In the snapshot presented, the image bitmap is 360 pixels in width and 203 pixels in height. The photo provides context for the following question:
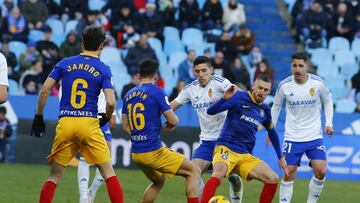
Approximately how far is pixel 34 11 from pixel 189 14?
167 inches

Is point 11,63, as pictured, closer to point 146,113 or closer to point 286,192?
point 286,192

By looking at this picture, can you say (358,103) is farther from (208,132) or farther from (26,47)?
(208,132)

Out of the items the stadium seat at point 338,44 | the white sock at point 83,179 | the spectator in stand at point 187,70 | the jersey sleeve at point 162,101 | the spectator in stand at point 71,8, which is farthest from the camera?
the stadium seat at point 338,44

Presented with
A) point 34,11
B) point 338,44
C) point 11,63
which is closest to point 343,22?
point 338,44

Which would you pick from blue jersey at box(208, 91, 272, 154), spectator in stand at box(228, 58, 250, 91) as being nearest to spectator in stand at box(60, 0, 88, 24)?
spectator in stand at box(228, 58, 250, 91)

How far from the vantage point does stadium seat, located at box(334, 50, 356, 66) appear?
27411 mm

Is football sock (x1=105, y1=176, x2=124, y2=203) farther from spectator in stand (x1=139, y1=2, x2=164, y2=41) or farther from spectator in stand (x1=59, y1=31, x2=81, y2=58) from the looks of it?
spectator in stand (x1=139, y1=2, x2=164, y2=41)

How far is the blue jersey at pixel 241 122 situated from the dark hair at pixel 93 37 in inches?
83.2

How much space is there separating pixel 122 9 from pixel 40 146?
18.4 ft

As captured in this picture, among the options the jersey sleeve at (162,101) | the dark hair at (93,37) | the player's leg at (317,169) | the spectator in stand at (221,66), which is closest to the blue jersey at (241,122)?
the jersey sleeve at (162,101)

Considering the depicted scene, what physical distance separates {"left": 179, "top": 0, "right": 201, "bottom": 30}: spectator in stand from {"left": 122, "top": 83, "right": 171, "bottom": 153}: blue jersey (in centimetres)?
1489

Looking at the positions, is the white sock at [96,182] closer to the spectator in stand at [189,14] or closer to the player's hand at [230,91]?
the player's hand at [230,91]

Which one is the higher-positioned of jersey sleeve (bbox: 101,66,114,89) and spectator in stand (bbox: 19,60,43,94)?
spectator in stand (bbox: 19,60,43,94)

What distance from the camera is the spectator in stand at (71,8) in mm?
25688
